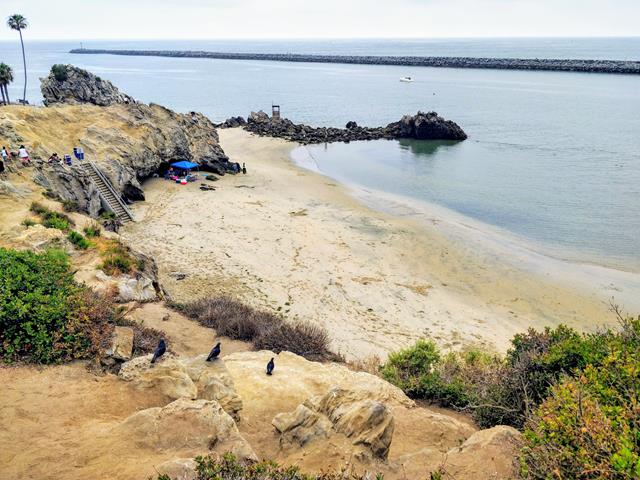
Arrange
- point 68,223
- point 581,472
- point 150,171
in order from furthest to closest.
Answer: point 150,171, point 68,223, point 581,472

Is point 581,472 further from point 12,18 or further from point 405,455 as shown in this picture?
point 12,18

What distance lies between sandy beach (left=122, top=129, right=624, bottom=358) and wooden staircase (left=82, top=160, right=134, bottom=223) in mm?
951

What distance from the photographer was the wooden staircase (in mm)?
26156

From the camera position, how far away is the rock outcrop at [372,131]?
186 ft

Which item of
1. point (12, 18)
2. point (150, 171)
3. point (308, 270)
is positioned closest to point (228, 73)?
point (12, 18)

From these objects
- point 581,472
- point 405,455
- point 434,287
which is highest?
point 581,472

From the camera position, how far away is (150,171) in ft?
111

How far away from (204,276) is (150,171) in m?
17.1

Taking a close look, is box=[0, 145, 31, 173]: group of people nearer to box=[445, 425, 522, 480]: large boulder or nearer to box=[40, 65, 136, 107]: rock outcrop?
box=[40, 65, 136, 107]: rock outcrop

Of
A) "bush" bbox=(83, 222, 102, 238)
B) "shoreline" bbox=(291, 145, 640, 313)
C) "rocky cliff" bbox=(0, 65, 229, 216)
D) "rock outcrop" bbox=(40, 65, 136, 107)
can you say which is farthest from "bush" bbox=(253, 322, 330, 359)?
"rock outcrop" bbox=(40, 65, 136, 107)

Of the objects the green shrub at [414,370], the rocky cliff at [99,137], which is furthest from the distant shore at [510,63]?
the green shrub at [414,370]

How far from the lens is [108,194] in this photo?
27.0 meters

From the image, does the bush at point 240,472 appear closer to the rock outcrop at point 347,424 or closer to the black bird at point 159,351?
the rock outcrop at point 347,424

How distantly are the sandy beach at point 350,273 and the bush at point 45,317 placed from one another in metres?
7.12
